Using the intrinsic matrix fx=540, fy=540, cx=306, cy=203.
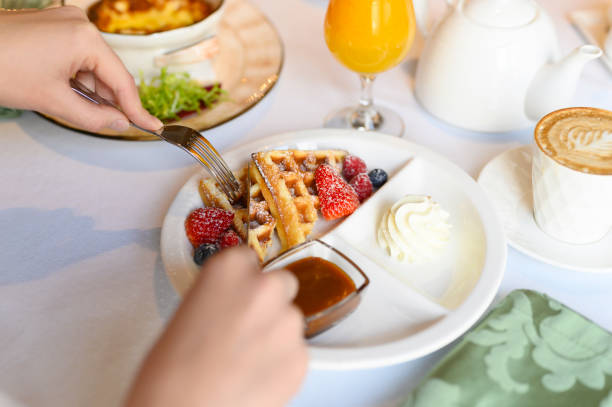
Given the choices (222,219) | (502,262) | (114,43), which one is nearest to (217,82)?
(114,43)

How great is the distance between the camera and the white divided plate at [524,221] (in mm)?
1000

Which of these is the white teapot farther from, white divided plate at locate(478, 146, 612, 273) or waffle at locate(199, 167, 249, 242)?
waffle at locate(199, 167, 249, 242)

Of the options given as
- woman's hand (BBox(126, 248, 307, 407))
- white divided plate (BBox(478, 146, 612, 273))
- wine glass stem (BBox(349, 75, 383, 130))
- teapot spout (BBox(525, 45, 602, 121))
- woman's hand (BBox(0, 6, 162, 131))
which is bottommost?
white divided plate (BBox(478, 146, 612, 273))

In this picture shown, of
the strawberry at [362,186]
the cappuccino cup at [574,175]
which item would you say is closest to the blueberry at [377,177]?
the strawberry at [362,186]

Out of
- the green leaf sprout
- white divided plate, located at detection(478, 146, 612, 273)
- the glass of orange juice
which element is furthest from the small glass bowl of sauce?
the green leaf sprout

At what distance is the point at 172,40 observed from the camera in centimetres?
146

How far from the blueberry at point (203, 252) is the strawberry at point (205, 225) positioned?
0.03 meters

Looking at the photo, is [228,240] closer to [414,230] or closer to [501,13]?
[414,230]

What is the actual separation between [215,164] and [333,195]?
0.25 meters

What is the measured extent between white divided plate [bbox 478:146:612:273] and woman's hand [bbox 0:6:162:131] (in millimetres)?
749

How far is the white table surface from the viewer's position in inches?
33.8

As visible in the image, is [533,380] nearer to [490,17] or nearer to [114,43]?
[490,17]

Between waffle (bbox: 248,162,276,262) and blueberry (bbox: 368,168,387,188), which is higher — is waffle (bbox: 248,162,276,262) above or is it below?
above

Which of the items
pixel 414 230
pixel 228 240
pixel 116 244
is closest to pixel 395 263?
pixel 414 230
